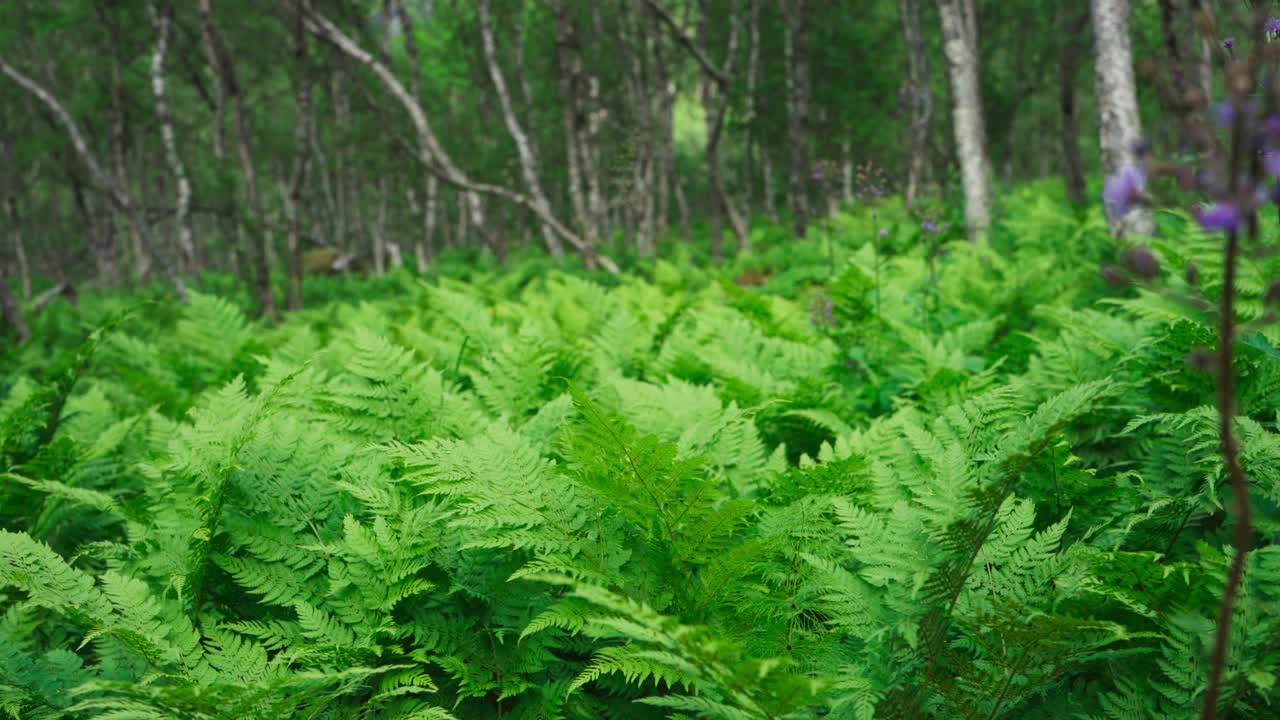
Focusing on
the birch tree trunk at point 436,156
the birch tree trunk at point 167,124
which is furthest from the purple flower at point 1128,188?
the birch tree trunk at point 167,124

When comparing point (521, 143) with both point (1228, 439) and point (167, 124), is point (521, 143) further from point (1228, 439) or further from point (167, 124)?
point (1228, 439)

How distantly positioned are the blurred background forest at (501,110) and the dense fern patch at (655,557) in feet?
14.9

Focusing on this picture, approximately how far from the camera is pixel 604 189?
32.5 metres

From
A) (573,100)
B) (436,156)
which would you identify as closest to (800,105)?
(573,100)

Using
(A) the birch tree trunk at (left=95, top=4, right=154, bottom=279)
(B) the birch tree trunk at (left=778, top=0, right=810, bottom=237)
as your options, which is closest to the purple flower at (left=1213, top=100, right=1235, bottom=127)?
(B) the birch tree trunk at (left=778, top=0, right=810, bottom=237)

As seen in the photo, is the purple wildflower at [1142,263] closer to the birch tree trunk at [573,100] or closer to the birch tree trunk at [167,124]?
the birch tree trunk at [573,100]

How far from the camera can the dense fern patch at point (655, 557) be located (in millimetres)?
1550

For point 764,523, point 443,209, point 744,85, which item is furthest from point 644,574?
point 443,209

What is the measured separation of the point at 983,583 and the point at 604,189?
31788 mm

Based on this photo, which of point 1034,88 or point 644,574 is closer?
point 644,574

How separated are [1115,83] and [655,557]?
19.6 feet

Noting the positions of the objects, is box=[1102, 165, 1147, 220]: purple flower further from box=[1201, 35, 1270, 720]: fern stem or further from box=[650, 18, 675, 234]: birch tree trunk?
box=[650, 18, 675, 234]: birch tree trunk

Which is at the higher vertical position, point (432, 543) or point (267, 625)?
point (432, 543)

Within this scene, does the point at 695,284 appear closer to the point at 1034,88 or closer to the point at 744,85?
the point at 744,85
